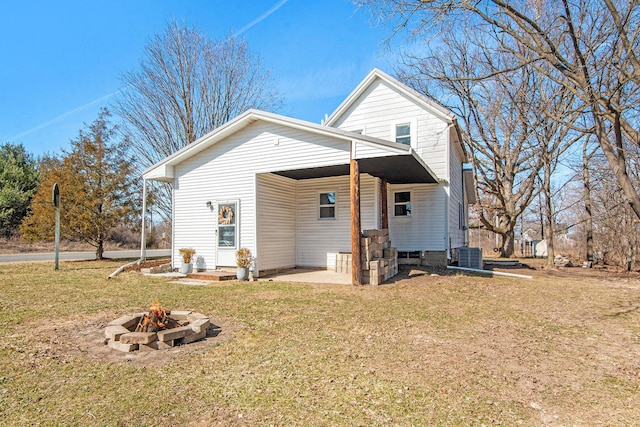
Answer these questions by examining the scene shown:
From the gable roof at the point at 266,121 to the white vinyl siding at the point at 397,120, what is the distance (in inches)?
42.7

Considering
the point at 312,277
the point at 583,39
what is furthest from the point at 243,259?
the point at 583,39

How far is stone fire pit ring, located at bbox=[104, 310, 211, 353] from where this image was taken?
3908mm

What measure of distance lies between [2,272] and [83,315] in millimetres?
7643

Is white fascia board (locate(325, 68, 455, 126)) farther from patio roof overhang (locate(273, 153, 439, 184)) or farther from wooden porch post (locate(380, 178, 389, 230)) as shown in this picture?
wooden porch post (locate(380, 178, 389, 230))

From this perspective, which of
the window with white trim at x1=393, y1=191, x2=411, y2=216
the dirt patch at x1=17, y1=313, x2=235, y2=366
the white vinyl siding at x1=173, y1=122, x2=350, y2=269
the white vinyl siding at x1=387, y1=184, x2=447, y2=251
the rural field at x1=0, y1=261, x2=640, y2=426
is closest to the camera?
the rural field at x1=0, y1=261, x2=640, y2=426

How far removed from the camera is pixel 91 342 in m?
4.19

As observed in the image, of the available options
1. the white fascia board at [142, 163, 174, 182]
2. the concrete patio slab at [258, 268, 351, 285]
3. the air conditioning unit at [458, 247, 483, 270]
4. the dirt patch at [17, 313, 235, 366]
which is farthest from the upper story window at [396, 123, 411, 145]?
the dirt patch at [17, 313, 235, 366]

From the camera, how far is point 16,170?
2317 centimetres

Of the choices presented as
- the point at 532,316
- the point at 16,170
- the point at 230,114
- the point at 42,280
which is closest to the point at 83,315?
the point at 42,280

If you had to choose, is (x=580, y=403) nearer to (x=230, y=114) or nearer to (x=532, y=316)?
(x=532, y=316)

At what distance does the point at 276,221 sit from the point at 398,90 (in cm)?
600

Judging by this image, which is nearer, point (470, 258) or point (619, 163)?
point (619, 163)

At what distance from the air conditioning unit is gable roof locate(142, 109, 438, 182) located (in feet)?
9.54

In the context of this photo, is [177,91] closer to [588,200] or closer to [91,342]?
[91,342]
